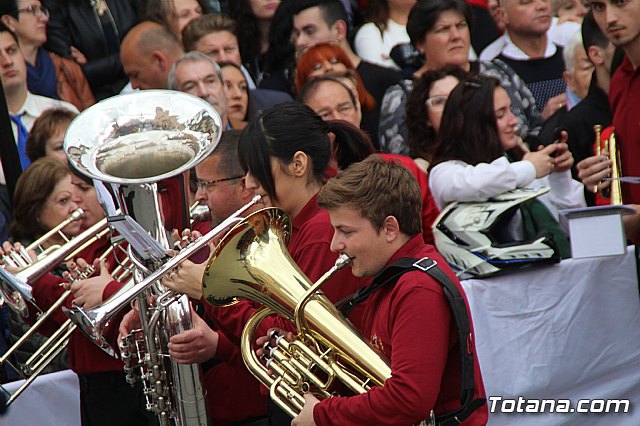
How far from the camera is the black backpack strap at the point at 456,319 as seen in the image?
10.1 feet

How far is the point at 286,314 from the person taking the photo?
11.1 ft

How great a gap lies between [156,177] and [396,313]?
46.7 inches

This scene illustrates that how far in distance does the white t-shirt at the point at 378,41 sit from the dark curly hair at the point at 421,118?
4.71 feet

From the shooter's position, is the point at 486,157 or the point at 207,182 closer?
the point at 207,182

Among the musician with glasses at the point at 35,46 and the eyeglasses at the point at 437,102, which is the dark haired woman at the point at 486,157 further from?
the musician with glasses at the point at 35,46

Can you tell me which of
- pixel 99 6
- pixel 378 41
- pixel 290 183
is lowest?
pixel 378 41

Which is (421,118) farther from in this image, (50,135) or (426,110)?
(50,135)

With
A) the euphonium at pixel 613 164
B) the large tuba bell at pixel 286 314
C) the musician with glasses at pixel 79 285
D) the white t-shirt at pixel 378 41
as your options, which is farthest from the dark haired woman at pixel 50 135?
the euphonium at pixel 613 164

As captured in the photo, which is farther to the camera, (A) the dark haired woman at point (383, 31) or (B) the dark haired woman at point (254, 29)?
(B) the dark haired woman at point (254, 29)

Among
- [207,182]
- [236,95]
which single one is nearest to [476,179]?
[207,182]

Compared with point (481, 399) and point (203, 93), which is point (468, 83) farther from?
point (481, 399)

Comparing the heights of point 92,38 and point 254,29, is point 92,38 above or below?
above

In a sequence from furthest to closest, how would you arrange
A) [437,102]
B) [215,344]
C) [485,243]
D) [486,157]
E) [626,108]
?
[437,102], [486,157], [626,108], [485,243], [215,344]

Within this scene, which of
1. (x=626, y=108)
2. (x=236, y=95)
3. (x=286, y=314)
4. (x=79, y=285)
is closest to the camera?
(x=286, y=314)
